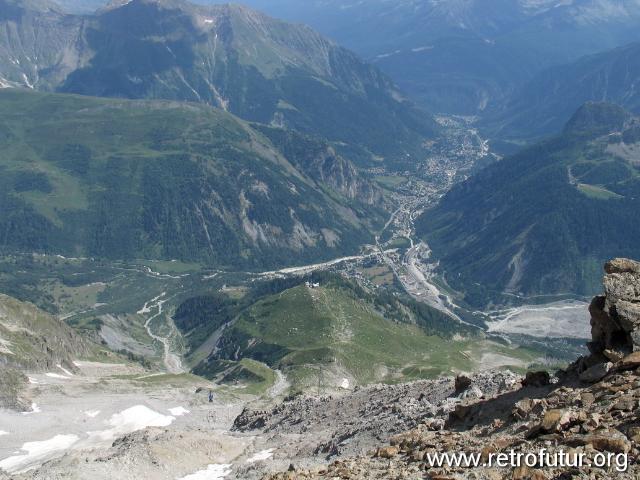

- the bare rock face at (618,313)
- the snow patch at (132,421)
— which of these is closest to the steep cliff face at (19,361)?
the snow patch at (132,421)

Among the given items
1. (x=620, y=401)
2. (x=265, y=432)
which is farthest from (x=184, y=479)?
(x=620, y=401)

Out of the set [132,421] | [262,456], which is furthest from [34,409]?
[262,456]

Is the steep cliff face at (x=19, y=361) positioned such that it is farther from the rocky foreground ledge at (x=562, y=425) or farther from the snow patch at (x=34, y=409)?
the rocky foreground ledge at (x=562, y=425)

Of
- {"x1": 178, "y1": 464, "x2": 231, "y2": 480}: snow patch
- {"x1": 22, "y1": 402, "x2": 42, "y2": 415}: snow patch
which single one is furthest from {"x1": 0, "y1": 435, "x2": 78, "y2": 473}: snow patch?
{"x1": 178, "y1": 464, "x2": 231, "y2": 480}: snow patch

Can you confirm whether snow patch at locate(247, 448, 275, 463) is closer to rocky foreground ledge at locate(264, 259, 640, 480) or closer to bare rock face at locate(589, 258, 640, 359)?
rocky foreground ledge at locate(264, 259, 640, 480)

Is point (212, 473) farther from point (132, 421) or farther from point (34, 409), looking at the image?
point (34, 409)

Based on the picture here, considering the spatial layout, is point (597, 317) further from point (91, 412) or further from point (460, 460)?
point (91, 412)

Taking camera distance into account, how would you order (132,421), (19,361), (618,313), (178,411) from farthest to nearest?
(19,361)
(178,411)
(132,421)
(618,313)
